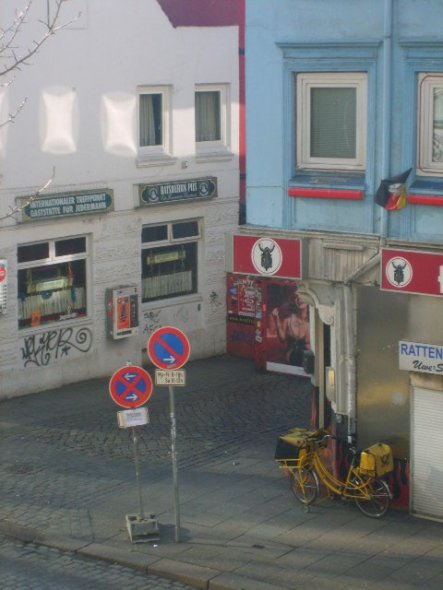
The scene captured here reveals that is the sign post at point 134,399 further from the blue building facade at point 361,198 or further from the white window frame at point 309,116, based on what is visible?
the white window frame at point 309,116

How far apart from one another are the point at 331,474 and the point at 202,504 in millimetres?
1615

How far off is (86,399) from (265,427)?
3.67 m

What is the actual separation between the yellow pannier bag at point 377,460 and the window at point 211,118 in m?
11.5

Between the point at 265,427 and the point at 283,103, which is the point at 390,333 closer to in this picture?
the point at 283,103

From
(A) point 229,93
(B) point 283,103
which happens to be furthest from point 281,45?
(A) point 229,93

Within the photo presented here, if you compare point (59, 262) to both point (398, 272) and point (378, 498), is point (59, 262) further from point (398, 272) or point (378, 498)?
point (398, 272)

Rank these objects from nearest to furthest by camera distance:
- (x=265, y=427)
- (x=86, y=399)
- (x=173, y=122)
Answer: (x=265, y=427) < (x=86, y=399) < (x=173, y=122)

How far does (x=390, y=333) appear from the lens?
15234 millimetres

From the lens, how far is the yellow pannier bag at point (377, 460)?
49.5 feet

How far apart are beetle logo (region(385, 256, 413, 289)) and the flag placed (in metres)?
0.61

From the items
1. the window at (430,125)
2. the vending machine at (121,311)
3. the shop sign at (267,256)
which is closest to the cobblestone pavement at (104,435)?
the vending machine at (121,311)

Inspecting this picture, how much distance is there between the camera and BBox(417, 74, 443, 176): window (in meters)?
14.6

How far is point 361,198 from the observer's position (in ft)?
49.7

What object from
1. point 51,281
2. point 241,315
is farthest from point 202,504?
point 241,315
